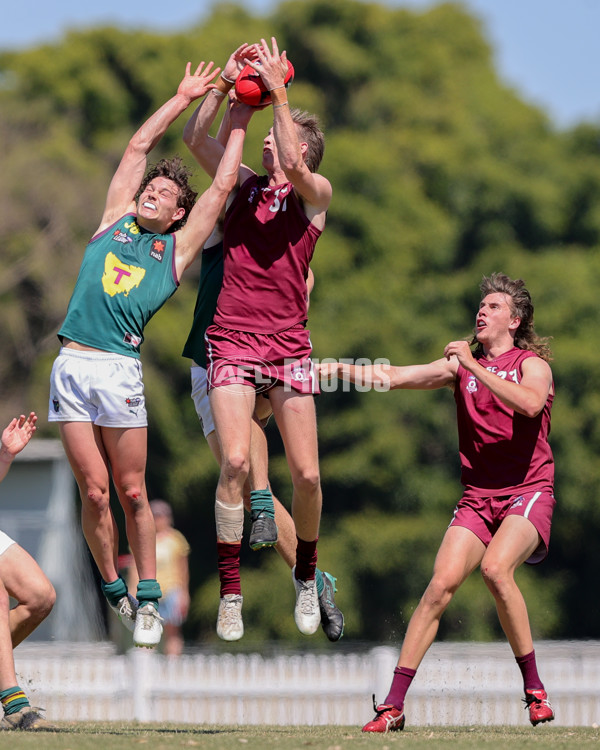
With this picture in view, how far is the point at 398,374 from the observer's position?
7707 mm

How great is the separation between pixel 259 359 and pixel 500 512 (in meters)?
1.80

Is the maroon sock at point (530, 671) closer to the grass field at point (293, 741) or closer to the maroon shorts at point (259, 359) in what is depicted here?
the grass field at point (293, 741)

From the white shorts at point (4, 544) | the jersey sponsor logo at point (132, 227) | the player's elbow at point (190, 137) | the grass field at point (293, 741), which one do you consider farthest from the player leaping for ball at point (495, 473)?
the white shorts at point (4, 544)

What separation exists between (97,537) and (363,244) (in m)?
17.0

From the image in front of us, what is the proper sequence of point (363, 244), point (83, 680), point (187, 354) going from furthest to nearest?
point (363, 244) → point (83, 680) → point (187, 354)

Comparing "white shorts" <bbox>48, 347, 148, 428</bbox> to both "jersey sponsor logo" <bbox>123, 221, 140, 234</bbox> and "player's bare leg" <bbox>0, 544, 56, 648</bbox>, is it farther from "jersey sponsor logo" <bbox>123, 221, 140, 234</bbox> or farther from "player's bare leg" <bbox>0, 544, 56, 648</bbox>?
"player's bare leg" <bbox>0, 544, 56, 648</bbox>

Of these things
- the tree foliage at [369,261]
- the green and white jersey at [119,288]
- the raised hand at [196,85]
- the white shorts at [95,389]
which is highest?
the tree foliage at [369,261]

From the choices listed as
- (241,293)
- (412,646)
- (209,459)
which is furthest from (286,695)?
(209,459)

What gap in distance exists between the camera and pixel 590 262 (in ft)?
75.5

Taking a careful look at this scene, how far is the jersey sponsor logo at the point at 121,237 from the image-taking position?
7148 millimetres

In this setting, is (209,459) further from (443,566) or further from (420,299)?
(443,566)

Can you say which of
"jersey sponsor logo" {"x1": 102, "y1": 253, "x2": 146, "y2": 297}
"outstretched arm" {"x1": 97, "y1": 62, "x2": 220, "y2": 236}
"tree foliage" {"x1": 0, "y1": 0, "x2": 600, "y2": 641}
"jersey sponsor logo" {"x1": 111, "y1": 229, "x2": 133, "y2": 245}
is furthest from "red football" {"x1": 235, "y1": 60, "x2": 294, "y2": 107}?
"tree foliage" {"x1": 0, "y1": 0, "x2": 600, "y2": 641}

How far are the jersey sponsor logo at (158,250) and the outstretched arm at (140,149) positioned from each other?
330 millimetres

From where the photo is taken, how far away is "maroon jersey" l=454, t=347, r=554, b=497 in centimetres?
734
